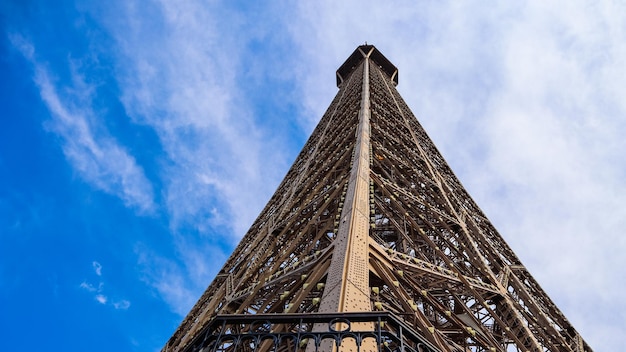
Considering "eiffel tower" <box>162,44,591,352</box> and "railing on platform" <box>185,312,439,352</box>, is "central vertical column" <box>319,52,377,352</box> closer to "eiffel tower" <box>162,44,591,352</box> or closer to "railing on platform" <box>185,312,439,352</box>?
"eiffel tower" <box>162,44,591,352</box>

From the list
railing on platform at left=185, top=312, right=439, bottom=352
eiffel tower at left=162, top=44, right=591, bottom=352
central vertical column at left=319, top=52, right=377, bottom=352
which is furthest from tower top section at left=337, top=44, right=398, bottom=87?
railing on platform at left=185, top=312, right=439, bottom=352

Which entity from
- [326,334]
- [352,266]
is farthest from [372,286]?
[326,334]

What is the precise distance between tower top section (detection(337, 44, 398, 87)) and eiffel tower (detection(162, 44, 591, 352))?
27.2 metres

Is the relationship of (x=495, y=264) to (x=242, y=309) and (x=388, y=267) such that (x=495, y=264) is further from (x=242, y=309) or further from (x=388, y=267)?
(x=242, y=309)

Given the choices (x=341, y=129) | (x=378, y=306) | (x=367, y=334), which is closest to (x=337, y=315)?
(x=367, y=334)

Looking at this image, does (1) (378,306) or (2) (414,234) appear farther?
(2) (414,234)

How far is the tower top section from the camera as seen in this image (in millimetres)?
43500

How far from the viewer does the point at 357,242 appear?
21.0ft

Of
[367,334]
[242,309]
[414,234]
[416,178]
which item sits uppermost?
[416,178]

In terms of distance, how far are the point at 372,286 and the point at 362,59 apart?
38.7m

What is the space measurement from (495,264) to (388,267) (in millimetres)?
6234

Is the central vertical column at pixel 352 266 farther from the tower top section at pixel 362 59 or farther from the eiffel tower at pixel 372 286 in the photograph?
the tower top section at pixel 362 59

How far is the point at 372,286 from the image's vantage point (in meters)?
6.80

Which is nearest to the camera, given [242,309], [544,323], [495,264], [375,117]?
[242,309]
